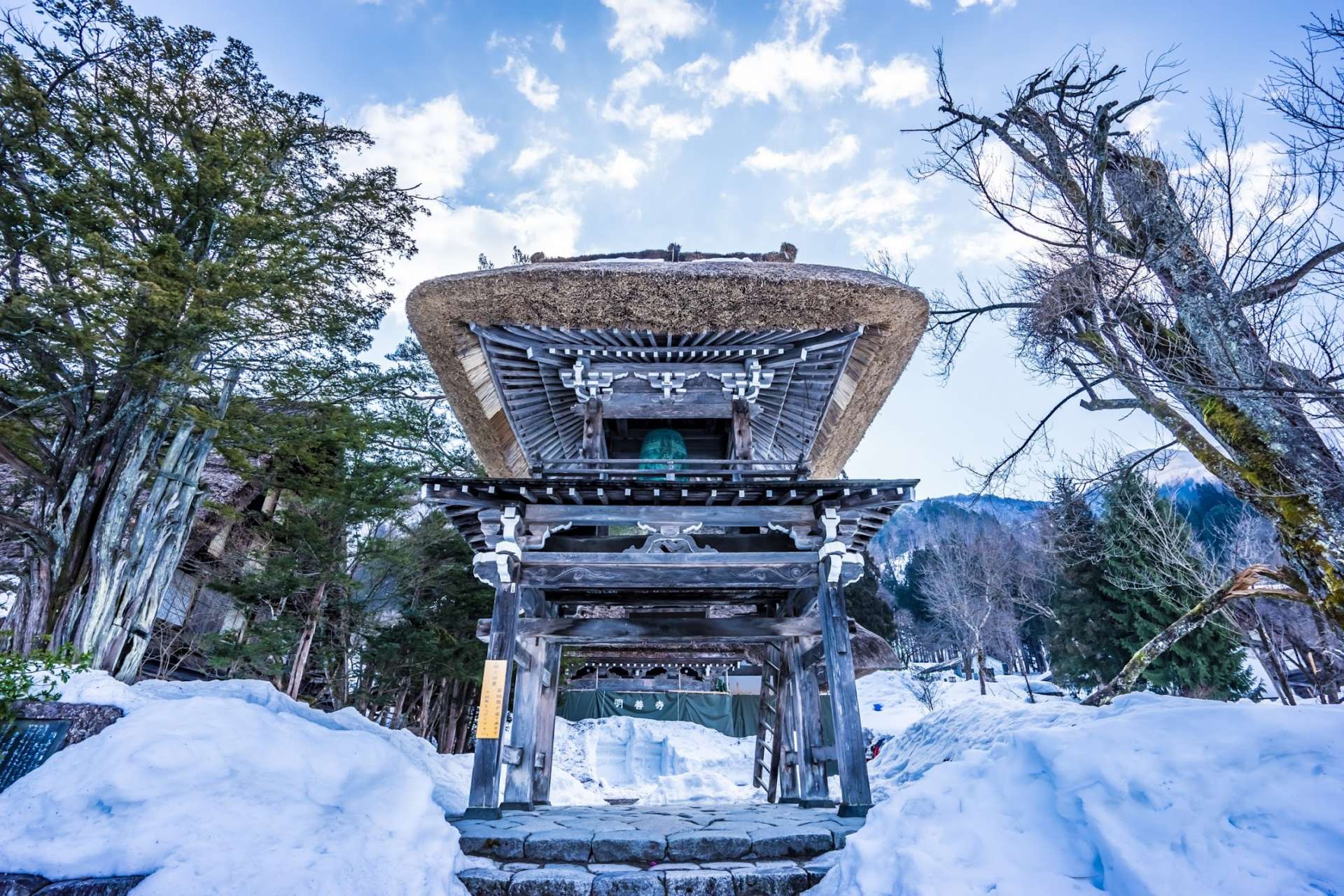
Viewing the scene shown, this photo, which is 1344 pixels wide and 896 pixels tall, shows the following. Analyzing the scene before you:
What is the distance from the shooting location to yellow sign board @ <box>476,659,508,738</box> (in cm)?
541

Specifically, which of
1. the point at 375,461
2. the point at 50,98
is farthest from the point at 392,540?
the point at 50,98

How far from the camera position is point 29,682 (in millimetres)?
4465

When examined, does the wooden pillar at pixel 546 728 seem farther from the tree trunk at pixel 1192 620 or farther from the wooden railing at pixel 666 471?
the tree trunk at pixel 1192 620

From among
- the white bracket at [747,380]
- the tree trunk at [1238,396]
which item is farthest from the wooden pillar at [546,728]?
the tree trunk at [1238,396]

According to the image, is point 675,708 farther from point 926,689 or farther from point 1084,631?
point 1084,631

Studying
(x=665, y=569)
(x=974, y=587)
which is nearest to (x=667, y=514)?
(x=665, y=569)

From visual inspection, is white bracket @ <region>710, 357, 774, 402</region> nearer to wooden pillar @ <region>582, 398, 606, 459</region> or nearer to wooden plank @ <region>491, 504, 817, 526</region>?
wooden pillar @ <region>582, 398, 606, 459</region>

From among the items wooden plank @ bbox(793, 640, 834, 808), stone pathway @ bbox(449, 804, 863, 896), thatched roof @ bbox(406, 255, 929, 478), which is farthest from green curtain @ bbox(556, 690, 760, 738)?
stone pathway @ bbox(449, 804, 863, 896)

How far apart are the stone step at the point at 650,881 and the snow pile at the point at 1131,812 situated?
0.27 m

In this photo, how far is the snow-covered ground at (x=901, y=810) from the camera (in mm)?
2684

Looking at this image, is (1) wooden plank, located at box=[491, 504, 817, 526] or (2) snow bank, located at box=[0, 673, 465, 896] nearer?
(2) snow bank, located at box=[0, 673, 465, 896]

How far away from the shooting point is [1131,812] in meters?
2.96

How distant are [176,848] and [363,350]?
29.8 ft

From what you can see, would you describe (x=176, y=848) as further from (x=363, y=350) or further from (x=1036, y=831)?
(x=363, y=350)
